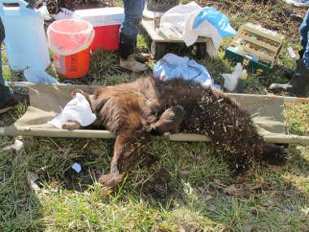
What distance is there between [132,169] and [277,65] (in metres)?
2.71

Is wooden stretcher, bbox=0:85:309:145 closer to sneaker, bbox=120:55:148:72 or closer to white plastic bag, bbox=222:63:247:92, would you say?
white plastic bag, bbox=222:63:247:92

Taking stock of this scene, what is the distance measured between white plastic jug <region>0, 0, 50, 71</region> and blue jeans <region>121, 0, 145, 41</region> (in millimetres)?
893

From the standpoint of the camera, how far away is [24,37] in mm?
4523

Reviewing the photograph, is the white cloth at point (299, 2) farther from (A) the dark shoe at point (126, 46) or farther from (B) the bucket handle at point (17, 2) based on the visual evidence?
(B) the bucket handle at point (17, 2)

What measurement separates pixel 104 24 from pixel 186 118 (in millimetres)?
1814

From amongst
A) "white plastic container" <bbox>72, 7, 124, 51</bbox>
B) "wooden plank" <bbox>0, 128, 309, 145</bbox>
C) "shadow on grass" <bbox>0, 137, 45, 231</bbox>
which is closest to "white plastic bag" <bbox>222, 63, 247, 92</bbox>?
"wooden plank" <bbox>0, 128, 309, 145</bbox>

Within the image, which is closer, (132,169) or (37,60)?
(132,169)

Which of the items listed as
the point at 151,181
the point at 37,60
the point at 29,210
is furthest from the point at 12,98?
the point at 151,181

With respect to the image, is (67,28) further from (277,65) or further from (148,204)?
(277,65)

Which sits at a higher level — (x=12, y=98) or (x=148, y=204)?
(x=12, y=98)

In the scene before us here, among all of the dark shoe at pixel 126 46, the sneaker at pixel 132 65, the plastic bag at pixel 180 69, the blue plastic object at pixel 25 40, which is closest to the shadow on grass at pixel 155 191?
the plastic bag at pixel 180 69

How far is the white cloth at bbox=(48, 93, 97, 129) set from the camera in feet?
12.1

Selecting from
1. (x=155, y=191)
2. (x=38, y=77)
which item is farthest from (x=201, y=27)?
(x=155, y=191)

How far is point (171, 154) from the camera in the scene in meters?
3.77
